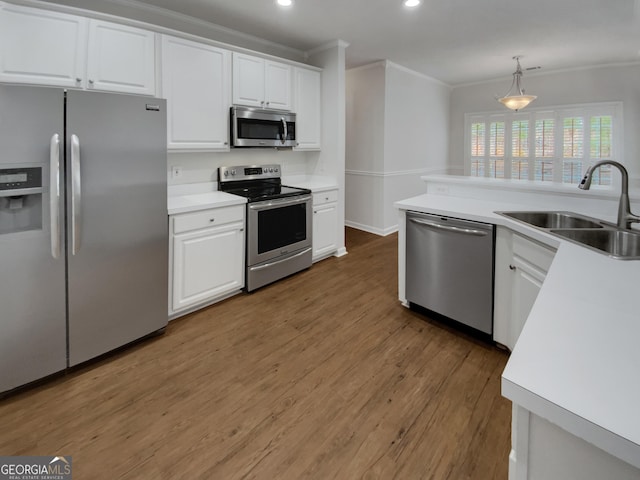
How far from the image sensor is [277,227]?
3484 mm

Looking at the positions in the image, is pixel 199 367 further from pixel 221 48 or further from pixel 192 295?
pixel 221 48

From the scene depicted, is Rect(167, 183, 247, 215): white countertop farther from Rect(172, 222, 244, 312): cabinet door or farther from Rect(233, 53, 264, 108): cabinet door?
Rect(233, 53, 264, 108): cabinet door

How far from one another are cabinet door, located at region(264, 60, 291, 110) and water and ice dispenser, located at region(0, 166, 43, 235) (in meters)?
2.29

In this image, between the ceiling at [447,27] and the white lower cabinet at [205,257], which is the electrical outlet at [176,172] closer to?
the white lower cabinet at [205,257]

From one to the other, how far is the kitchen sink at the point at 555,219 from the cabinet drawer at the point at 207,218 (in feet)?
7.05

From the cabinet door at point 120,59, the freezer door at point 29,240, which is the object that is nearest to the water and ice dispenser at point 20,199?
the freezer door at point 29,240

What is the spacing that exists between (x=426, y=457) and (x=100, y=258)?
213cm

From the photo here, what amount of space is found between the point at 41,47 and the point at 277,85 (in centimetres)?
204

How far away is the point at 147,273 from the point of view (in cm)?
239

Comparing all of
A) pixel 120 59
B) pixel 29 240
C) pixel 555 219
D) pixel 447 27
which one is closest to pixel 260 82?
pixel 120 59

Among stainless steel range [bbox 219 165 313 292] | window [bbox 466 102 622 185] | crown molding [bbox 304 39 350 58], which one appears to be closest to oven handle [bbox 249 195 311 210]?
stainless steel range [bbox 219 165 313 292]

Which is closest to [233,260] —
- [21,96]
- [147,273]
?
[147,273]

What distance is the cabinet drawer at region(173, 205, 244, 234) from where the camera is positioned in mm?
2676

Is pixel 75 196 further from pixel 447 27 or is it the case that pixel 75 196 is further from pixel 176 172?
pixel 447 27
